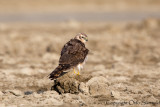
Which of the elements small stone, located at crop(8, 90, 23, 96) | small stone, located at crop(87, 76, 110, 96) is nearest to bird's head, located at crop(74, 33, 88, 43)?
small stone, located at crop(87, 76, 110, 96)

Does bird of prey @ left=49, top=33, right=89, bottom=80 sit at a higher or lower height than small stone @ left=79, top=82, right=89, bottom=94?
higher

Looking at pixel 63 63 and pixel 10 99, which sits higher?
pixel 63 63

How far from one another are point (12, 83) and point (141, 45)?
6.14 metres

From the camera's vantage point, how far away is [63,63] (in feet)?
18.6

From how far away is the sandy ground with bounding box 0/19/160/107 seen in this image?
5.84 metres

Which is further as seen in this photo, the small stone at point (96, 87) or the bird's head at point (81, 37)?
the small stone at point (96, 87)

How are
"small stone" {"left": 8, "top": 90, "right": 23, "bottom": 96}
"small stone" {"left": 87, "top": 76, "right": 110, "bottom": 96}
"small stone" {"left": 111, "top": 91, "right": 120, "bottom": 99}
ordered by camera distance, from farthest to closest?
"small stone" {"left": 8, "top": 90, "right": 23, "bottom": 96} → "small stone" {"left": 87, "top": 76, "right": 110, "bottom": 96} → "small stone" {"left": 111, "top": 91, "right": 120, "bottom": 99}

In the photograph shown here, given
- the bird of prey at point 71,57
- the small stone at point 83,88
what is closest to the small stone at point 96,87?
the small stone at point 83,88

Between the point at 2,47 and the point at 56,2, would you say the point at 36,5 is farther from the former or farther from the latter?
the point at 2,47

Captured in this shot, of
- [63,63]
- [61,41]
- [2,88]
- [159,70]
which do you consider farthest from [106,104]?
[61,41]

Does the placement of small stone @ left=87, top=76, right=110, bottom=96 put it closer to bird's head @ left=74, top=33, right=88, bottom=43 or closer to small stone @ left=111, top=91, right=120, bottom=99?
small stone @ left=111, top=91, right=120, bottom=99

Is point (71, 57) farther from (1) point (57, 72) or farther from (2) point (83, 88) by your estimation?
(2) point (83, 88)

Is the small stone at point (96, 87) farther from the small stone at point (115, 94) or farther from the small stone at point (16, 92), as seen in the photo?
the small stone at point (16, 92)

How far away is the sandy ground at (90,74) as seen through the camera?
584 centimetres
